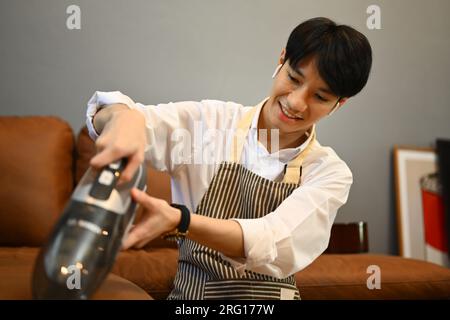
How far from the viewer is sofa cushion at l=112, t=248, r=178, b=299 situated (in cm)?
183

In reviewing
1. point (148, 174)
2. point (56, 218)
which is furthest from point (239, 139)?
point (148, 174)

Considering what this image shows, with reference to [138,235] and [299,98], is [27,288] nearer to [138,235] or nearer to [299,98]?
[138,235]

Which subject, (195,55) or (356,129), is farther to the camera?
(356,129)

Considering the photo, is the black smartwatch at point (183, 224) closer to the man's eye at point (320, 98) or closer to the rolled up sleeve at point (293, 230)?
the rolled up sleeve at point (293, 230)

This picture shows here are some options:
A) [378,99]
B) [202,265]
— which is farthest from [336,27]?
[378,99]

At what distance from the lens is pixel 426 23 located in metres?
3.22

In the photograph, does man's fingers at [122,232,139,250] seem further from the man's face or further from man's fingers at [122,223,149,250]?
the man's face

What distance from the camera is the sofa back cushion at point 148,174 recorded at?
2.35m

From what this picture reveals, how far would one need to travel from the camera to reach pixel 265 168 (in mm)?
1353

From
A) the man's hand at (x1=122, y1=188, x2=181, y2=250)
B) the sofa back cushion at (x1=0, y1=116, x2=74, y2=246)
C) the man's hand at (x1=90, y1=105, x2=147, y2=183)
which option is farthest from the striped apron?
the sofa back cushion at (x1=0, y1=116, x2=74, y2=246)

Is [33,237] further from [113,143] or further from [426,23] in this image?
[426,23]

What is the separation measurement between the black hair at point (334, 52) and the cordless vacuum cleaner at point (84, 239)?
2.14 feet
